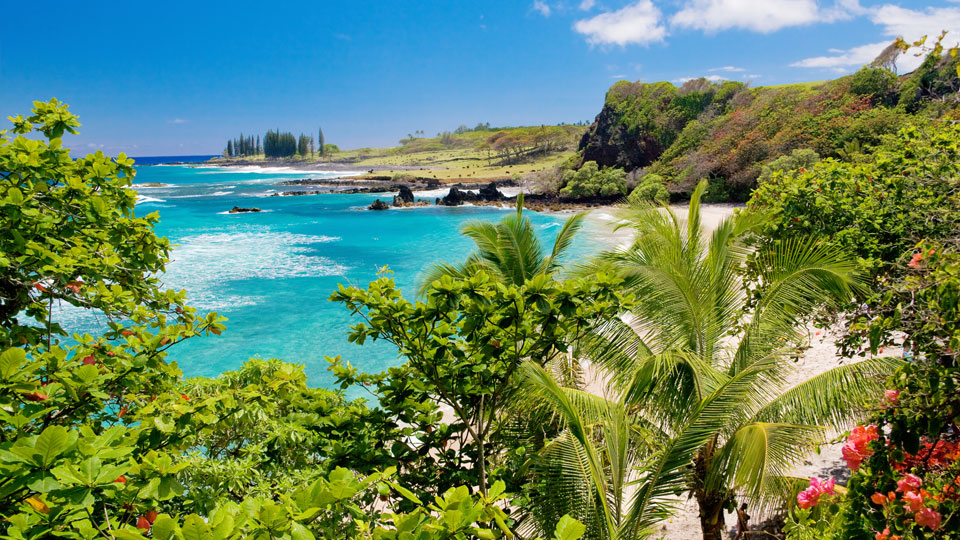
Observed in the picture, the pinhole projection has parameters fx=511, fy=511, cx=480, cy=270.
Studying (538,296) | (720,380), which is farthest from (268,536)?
(720,380)

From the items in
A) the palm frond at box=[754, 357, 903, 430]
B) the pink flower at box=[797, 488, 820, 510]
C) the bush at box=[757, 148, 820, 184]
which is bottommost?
the pink flower at box=[797, 488, 820, 510]

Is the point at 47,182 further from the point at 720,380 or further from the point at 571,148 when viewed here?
the point at 571,148

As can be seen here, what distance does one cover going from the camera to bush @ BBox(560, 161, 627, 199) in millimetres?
46500

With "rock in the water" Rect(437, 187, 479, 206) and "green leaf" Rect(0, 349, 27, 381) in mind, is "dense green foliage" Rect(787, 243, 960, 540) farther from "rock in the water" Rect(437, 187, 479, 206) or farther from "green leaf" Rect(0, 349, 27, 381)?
"rock in the water" Rect(437, 187, 479, 206)

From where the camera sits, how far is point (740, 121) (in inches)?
1593

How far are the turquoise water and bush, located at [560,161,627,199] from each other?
8.25m

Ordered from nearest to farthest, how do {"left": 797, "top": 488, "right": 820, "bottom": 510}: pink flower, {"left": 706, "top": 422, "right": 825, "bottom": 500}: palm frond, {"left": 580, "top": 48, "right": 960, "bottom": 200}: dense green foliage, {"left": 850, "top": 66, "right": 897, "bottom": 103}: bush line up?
{"left": 797, "top": 488, "right": 820, "bottom": 510}: pink flower, {"left": 706, "top": 422, "right": 825, "bottom": 500}: palm frond, {"left": 580, "top": 48, "right": 960, "bottom": 200}: dense green foliage, {"left": 850, "top": 66, "right": 897, "bottom": 103}: bush

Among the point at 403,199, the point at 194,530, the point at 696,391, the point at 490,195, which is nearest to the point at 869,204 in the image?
the point at 696,391

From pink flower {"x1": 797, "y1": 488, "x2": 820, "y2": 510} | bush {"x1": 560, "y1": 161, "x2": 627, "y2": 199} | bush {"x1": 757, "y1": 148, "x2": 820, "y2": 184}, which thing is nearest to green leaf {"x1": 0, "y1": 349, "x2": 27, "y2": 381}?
pink flower {"x1": 797, "y1": 488, "x2": 820, "y2": 510}

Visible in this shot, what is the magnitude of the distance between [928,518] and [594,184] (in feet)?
154

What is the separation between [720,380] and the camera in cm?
465

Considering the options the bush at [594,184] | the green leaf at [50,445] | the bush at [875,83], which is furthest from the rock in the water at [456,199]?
the green leaf at [50,445]

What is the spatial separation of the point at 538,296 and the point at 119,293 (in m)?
2.62

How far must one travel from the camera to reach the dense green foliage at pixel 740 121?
31641 millimetres
